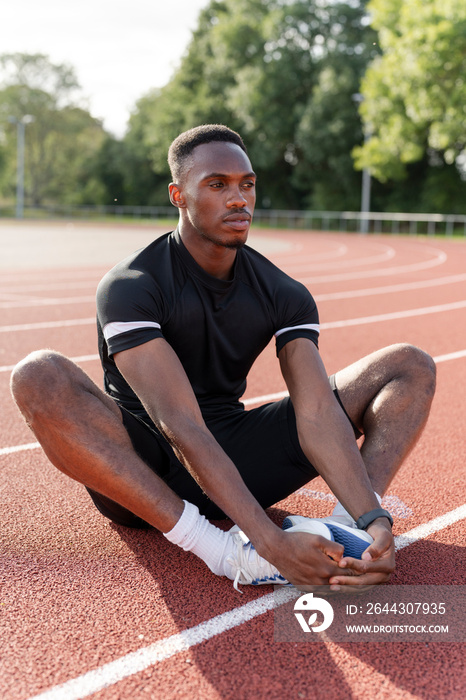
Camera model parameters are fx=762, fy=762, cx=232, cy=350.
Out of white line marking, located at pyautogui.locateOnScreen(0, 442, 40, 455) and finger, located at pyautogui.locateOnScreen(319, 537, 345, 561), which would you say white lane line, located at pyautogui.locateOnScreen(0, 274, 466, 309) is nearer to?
white line marking, located at pyautogui.locateOnScreen(0, 442, 40, 455)

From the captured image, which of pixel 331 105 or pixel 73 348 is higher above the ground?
pixel 331 105

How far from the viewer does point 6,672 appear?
2.17 m

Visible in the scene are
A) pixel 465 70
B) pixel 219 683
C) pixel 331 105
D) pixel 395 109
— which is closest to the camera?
pixel 219 683

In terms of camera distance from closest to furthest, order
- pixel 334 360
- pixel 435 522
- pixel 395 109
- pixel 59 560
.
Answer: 1. pixel 59 560
2. pixel 435 522
3. pixel 334 360
4. pixel 395 109

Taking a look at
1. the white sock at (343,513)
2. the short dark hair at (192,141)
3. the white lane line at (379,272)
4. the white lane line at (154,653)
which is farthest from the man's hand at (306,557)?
the white lane line at (379,272)

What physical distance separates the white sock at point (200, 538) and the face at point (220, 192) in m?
1.03

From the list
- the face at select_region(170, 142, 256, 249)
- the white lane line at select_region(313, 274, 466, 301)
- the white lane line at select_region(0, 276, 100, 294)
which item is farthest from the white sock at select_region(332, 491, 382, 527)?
the white lane line at select_region(0, 276, 100, 294)

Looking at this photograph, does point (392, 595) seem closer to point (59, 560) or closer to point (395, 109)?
point (59, 560)

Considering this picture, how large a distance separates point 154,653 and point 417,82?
1088 inches

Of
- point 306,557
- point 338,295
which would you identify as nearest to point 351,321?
point 338,295

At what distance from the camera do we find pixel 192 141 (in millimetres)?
2961

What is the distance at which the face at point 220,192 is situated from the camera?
288 cm

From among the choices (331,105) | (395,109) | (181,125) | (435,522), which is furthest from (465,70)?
(435,522)

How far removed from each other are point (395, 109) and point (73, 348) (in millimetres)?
26501
